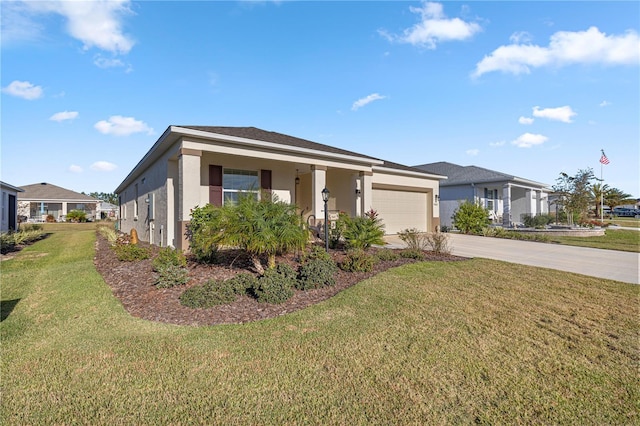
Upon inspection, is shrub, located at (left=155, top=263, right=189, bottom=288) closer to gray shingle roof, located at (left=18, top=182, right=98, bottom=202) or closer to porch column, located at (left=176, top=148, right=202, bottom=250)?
porch column, located at (left=176, top=148, right=202, bottom=250)

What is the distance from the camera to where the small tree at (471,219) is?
54.1 ft

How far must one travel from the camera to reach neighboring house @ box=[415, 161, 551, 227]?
67.6 ft

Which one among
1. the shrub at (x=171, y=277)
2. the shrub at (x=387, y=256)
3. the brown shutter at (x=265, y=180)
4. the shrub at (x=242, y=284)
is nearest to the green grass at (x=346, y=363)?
the shrub at (x=171, y=277)

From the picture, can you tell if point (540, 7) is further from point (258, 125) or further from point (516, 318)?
point (258, 125)

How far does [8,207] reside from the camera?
1875 cm

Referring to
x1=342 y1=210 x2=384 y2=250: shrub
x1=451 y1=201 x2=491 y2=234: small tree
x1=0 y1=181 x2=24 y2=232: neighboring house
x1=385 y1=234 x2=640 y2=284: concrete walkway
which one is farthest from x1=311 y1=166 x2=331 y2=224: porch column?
x1=0 y1=181 x2=24 y2=232: neighboring house

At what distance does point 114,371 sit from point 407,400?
2.85 meters

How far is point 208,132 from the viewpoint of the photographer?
28.7ft

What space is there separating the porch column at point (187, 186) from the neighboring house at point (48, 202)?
111ft

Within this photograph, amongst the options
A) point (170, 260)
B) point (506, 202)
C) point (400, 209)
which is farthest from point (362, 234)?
point (506, 202)

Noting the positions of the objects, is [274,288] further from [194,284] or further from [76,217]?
[76,217]

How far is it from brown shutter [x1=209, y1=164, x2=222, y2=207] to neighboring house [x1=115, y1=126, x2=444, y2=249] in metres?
0.03

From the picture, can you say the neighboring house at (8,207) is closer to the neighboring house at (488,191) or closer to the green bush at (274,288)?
the green bush at (274,288)

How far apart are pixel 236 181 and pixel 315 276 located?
254 inches
